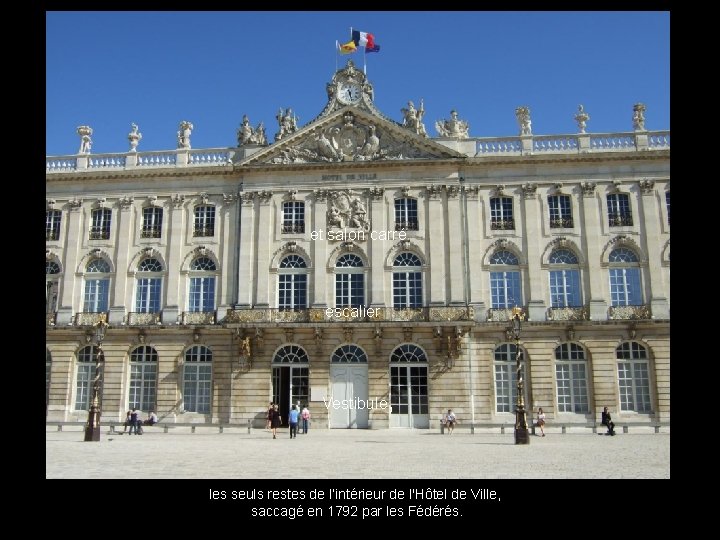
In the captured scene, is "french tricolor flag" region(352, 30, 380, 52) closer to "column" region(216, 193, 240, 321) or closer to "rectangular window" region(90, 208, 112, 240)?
"column" region(216, 193, 240, 321)

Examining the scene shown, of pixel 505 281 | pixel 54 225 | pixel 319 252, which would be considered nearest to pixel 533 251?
pixel 505 281

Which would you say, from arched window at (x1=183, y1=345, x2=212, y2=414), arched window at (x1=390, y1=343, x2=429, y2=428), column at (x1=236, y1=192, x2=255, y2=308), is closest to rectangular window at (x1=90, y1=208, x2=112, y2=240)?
column at (x1=236, y1=192, x2=255, y2=308)

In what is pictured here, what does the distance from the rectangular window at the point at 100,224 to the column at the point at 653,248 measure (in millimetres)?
29502

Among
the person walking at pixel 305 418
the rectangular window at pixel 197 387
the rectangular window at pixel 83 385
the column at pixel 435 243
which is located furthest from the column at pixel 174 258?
the column at pixel 435 243

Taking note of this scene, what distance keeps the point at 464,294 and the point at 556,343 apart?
5.28m

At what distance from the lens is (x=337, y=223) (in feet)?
117

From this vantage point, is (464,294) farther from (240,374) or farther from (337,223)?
(240,374)

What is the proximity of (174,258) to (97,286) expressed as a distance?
4.79 m

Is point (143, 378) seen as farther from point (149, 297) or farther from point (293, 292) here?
point (293, 292)

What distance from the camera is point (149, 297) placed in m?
36.5

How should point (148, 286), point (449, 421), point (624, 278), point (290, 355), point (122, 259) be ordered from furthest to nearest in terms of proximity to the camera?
point (122, 259) < point (148, 286) < point (624, 278) < point (290, 355) < point (449, 421)

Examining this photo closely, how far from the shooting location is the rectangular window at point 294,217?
36125 millimetres

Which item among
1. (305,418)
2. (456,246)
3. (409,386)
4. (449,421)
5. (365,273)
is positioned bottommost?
(449,421)

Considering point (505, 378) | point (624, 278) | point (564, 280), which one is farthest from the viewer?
point (564, 280)
